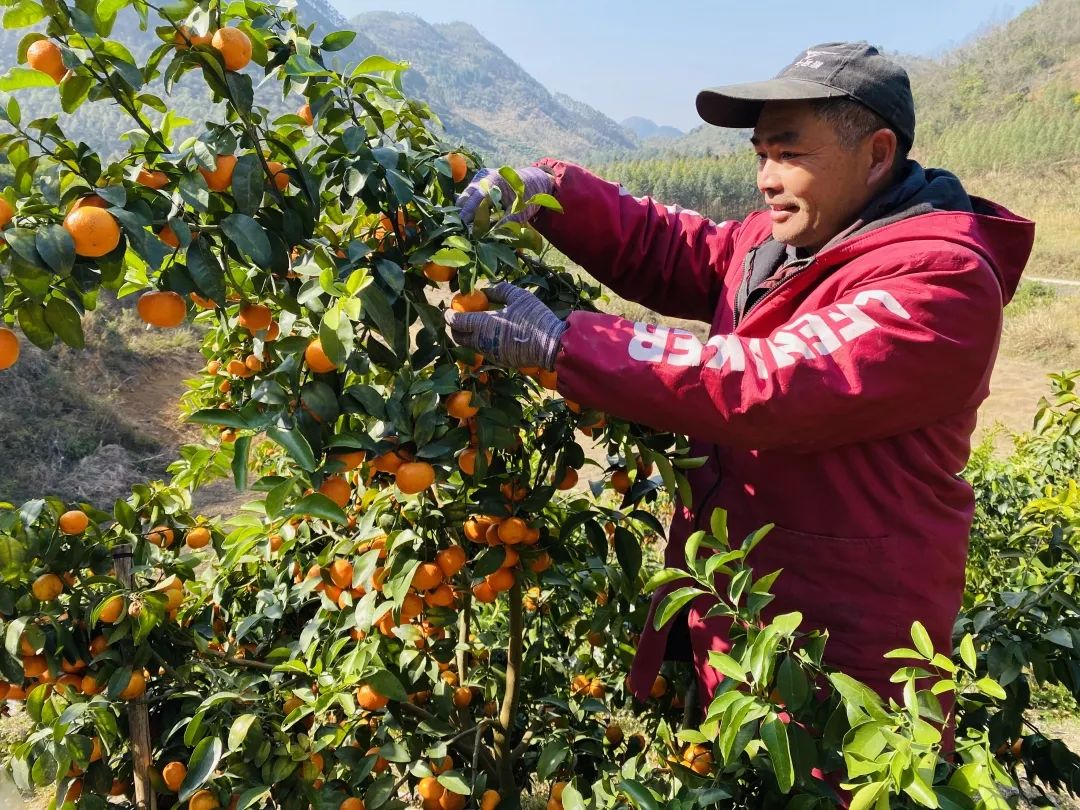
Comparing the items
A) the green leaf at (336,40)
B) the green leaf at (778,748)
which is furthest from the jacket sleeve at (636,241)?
the green leaf at (778,748)

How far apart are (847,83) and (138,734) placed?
154 centimetres

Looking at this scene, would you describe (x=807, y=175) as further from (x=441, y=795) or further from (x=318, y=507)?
(x=441, y=795)

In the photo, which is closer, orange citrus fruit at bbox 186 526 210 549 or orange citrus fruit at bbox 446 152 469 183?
orange citrus fruit at bbox 446 152 469 183

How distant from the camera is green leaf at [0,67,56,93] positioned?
87cm

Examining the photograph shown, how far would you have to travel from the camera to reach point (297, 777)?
1.23 m

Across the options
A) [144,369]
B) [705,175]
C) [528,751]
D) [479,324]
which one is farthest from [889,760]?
[705,175]

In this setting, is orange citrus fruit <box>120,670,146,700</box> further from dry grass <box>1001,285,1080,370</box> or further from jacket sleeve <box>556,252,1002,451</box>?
dry grass <box>1001,285,1080,370</box>

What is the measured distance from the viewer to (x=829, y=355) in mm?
1056

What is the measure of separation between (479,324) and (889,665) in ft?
2.87

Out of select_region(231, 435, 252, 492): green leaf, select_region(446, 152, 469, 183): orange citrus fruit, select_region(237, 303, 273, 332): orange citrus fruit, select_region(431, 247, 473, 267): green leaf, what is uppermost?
select_region(446, 152, 469, 183): orange citrus fruit

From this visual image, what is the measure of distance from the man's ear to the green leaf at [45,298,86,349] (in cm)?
118

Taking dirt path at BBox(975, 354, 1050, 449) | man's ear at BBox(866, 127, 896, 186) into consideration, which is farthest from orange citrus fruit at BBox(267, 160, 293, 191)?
A: dirt path at BBox(975, 354, 1050, 449)

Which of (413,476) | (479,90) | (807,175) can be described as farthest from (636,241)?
(479,90)

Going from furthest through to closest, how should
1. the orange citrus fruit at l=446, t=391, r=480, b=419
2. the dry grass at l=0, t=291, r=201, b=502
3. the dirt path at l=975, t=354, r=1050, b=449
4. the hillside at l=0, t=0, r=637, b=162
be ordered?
the hillside at l=0, t=0, r=637, b=162
the dirt path at l=975, t=354, r=1050, b=449
the dry grass at l=0, t=291, r=201, b=502
the orange citrus fruit at l=446, t=391, r=480, b=419
